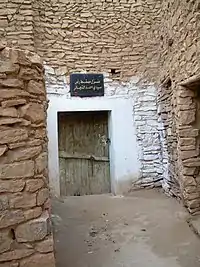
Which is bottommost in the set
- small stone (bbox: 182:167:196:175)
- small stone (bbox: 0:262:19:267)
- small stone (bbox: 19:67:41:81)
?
small stone (bbox: 0:262:19:267)

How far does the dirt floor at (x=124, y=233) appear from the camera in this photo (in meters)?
2.95

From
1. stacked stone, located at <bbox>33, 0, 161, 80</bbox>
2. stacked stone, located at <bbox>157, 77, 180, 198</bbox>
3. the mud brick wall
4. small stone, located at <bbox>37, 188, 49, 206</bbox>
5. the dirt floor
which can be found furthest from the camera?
stacked stone, located at <bbox>33, 0, 161, 80</bbox>

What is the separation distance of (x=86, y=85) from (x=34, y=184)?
11.9 ft

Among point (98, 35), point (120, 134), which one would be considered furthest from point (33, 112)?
point (98, 35)

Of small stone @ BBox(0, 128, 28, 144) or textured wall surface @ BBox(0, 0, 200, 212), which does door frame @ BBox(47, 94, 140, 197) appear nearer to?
textured wall surface @ BBox(0, 0, 200, 212)

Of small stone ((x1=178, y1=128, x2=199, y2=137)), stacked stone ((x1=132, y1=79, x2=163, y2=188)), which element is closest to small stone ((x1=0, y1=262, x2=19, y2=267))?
small stone ((x1=178, y1=128, x2=199, y2=137))

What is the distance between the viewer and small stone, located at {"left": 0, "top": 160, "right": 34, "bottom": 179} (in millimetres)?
1977

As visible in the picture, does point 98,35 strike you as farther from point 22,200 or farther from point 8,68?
point 22,200

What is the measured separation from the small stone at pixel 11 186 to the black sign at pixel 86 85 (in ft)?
11.8

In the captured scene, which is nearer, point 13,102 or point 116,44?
point 13,102

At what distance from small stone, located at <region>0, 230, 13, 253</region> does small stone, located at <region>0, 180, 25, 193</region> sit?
250 mm

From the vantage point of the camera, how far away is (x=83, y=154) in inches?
238

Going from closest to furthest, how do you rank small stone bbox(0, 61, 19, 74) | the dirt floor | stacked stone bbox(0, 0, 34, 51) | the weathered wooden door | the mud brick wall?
small stone bbox(0, 61, 19, 74) < the dirt floor < the mud brick wall < stacked stone bbox(0, 0, 34, 51) < the weathered wooden door

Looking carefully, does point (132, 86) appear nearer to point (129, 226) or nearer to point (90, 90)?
point (90, 90)
